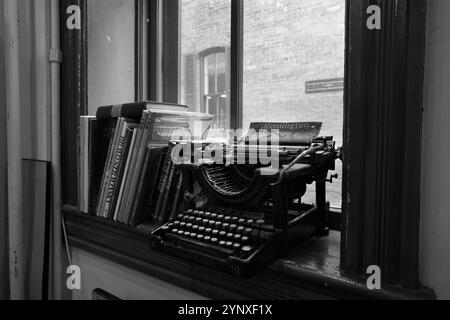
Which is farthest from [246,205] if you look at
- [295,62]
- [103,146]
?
[295,62]

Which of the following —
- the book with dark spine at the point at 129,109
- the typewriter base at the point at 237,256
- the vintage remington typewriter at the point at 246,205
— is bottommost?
the typewriter base at the point at 237,256

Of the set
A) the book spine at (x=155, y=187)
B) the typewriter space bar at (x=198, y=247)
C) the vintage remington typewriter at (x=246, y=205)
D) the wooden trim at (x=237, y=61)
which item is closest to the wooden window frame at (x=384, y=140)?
the vintage remington typewriter at (x=246, y=205)

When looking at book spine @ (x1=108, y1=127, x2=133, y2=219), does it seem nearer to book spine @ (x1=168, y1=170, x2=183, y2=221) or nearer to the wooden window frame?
book spine @ (x1=168, y1=170, x2=183, y2=221)

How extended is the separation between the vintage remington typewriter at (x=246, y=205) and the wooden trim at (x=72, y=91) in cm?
65

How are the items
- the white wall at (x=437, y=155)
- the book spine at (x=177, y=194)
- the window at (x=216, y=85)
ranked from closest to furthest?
the white wall at (x=437, y=155)
the book spine at (x=177, y=194)
the window at (x=216, y=85)

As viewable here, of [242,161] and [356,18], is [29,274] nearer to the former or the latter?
[242,161]

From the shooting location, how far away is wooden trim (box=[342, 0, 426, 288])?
0.69m

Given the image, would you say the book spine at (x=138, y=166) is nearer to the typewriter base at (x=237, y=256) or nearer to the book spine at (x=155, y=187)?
the book spine at (x=155, y=187)

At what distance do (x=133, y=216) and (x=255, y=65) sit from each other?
2.88ft

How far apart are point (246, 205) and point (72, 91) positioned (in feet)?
3.31

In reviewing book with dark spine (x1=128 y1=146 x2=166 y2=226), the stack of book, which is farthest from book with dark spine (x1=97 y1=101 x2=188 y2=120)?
book with dark spine (x1=128 y1=146 x2=166 y2=226)

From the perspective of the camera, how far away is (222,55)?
1742mm

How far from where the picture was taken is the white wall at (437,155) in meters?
→ 0.67

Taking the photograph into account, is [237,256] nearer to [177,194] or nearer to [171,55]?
[177,194]
